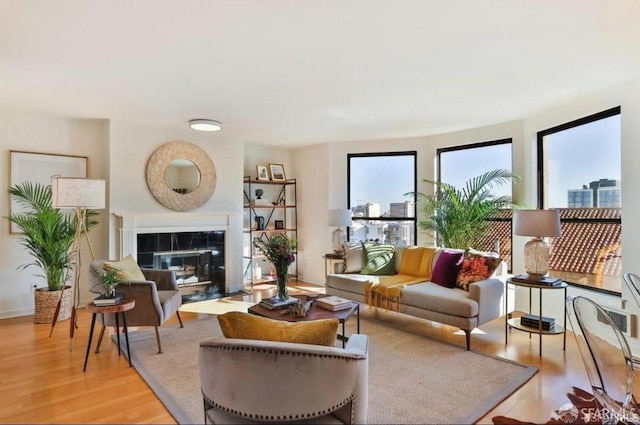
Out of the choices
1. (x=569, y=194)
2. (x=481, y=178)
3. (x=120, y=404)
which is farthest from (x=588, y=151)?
(x=120, y=404)

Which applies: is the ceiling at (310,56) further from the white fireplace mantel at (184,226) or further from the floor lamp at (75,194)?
the white fireplace mantel at (184,226)

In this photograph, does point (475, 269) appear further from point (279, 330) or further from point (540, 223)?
point (279, 330)

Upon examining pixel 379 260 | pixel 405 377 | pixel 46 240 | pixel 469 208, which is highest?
pixel 469 208

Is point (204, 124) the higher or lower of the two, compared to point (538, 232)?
higher

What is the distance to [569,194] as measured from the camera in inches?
158

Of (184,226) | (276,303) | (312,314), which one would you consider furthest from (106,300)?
(184,226)

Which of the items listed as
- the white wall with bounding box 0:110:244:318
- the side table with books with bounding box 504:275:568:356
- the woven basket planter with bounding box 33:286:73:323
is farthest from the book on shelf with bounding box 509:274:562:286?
A: the woven basket planter with bounding box 33:286:73:323

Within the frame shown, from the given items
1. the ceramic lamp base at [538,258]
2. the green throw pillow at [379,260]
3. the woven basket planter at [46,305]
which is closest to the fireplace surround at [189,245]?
the woven basket planter at [46,305]

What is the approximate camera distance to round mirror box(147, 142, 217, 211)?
4883mm

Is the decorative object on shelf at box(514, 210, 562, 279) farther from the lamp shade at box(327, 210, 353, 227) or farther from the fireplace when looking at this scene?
the fireplace

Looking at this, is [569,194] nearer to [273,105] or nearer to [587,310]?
[587,310]

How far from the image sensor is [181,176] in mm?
5141

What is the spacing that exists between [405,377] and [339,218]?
9.29ft

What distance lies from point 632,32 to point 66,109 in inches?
203
